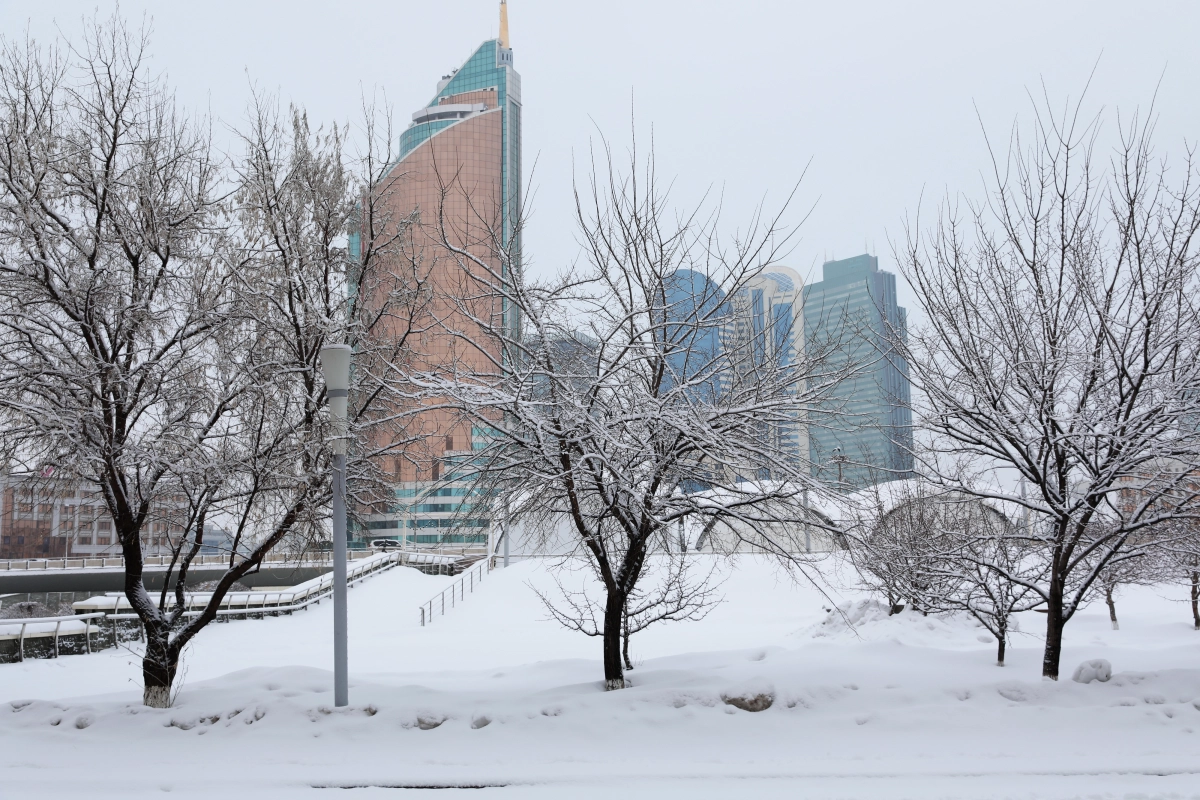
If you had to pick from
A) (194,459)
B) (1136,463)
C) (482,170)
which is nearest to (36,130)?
(194,459)

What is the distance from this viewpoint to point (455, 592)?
94.0ft

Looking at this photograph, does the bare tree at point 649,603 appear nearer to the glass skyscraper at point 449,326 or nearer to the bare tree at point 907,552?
the glass skyscraper at point 449,326

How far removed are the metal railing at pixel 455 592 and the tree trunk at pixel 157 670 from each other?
13.2 metres

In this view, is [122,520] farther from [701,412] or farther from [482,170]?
[482,170]

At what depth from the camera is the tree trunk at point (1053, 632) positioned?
27.3 feet

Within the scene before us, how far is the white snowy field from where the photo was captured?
5957mm

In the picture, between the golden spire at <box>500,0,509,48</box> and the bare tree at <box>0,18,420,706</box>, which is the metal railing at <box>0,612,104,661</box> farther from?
the golden spire at <box>500,0,509,48</box>

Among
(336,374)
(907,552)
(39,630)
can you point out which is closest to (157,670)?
(336,374)

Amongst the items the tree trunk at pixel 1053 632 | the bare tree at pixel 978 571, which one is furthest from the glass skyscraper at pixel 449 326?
the tree trunk at pixel 1053 632

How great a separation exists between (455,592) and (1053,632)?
901 inches

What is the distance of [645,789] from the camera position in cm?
578

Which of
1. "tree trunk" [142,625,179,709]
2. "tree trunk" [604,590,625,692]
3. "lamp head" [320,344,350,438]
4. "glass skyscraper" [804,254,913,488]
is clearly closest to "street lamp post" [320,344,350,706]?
"lamp head" [320,344,350,438]

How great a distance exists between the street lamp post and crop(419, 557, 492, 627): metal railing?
14091 mm

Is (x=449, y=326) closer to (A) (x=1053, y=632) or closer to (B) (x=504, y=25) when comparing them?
(A) (x=1053, y=632)
